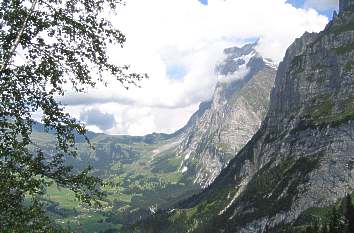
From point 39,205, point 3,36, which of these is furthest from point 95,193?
point 3,36

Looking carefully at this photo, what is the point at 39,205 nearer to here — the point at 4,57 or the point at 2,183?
the point at 2,183

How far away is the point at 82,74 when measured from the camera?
23469 mm

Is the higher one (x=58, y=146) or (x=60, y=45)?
(x=60, y=45)

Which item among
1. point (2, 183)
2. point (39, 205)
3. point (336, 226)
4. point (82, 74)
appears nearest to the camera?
point (2, 183)

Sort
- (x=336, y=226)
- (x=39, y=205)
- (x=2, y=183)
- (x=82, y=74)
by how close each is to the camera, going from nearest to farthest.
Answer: (x=2, y=183)
(x=39, y=205)
(x=82, y=74)
(x=336, y=226)

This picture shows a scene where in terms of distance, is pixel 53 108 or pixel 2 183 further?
pixel 53 108

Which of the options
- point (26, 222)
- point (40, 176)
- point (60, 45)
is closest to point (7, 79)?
point (60, 45)

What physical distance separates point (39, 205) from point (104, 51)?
26.1 ft

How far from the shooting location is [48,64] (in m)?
22.8

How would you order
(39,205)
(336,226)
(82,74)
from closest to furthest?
(39,205) < (82,74) < (336,226)

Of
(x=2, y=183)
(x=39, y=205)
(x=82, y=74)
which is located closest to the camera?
(x=2, y=183)

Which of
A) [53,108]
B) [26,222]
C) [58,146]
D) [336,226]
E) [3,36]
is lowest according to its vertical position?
[336,226]

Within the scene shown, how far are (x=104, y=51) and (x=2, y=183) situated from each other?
796cm

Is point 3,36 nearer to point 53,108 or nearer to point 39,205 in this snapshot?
point 53,108
